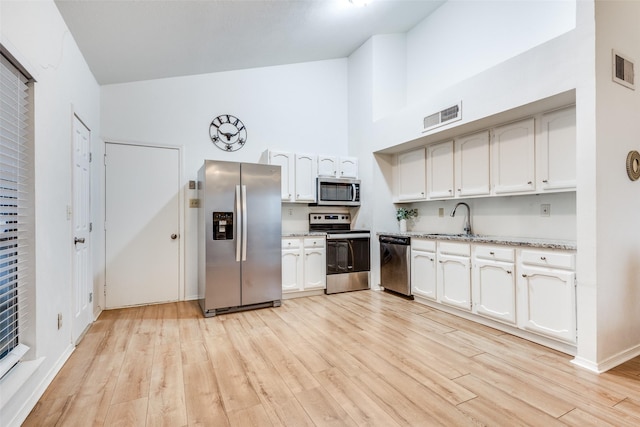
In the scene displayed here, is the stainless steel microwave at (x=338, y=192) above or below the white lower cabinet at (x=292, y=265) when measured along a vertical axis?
above

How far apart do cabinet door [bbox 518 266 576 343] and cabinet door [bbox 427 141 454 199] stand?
1401mm

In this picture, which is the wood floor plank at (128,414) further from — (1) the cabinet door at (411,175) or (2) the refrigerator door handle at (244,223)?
(1) the cabinet door at (411,175)

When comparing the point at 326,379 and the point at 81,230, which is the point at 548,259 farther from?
the point at 81,230

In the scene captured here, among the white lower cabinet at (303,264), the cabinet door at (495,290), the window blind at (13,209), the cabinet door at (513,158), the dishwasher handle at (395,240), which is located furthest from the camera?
the white lower cabinet at (303,264)

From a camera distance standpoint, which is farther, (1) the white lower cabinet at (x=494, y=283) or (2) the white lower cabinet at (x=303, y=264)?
(2) the white lower cabinet at (x=303, y=264)

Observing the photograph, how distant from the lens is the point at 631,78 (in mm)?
2402

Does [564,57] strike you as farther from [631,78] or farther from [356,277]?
[356,277]

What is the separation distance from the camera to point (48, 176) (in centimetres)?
209

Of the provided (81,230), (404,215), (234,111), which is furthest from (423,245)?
(81,230)

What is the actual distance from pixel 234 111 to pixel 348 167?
74.7 inches

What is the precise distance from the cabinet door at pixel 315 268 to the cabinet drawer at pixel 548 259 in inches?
94.7

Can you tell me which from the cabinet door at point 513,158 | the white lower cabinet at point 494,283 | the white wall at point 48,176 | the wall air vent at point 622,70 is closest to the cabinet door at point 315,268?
the white lower cabinet at point 494,283

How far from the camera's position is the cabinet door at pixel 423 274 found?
3656mm

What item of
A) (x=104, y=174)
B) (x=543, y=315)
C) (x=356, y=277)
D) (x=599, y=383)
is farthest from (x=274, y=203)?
(x=599, y=383)
